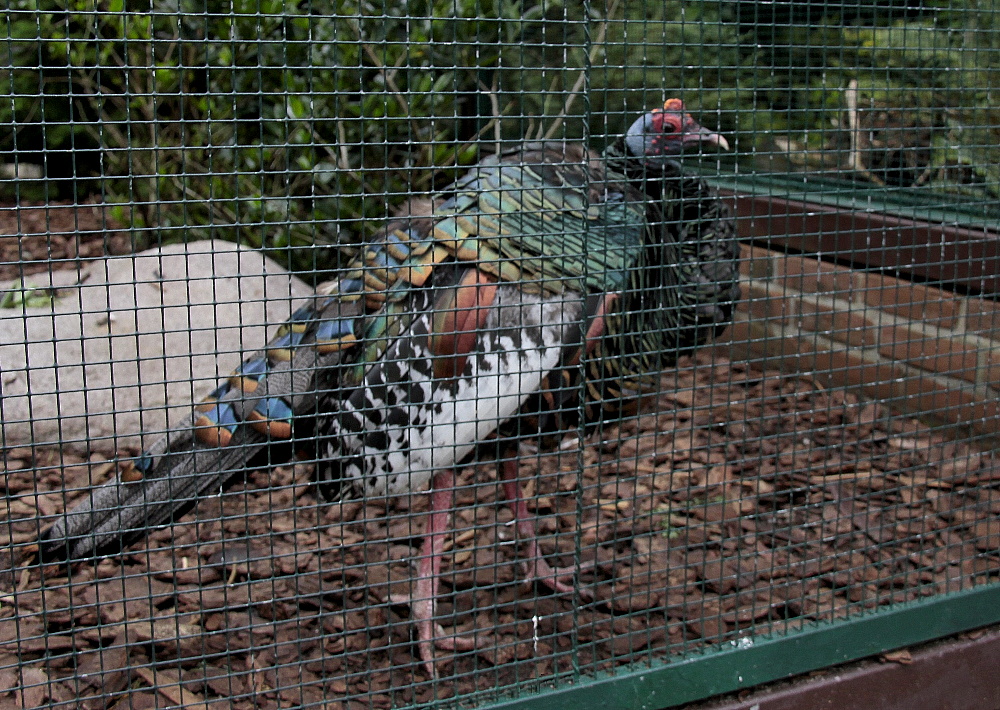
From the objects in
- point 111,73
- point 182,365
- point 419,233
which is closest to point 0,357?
point 182,365

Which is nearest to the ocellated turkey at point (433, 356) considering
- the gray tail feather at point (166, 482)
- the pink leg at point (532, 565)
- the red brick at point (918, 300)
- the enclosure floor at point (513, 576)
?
the gray tail feather at point (166, 482)

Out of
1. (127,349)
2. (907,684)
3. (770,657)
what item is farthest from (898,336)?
(127,349)

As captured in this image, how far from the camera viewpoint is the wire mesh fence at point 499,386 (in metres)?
2.07

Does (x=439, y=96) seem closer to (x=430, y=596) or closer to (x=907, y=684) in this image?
(x=430, y=596)

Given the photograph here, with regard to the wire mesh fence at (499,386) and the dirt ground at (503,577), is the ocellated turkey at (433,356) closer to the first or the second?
the wire mesh fence at (499,386)

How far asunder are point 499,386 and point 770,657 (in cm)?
100

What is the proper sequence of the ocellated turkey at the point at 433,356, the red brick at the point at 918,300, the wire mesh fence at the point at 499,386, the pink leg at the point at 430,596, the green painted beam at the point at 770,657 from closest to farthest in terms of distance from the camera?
the wire mesh fence at the point at 499,386
the green painted beam at the point at 770,657
the ocellated turkey at the point at 433,356
the pink leg at the point at 430,596
the red brick at the point at 918,300

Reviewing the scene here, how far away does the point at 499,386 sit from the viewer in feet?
8.14

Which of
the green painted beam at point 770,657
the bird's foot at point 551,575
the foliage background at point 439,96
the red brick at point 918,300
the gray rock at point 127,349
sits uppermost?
the foliage background at point 439,96

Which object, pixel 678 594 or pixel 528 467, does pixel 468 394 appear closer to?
pixel 678 594

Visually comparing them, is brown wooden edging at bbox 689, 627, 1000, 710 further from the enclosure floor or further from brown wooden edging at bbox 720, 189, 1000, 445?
brown wooden edging at bbox 720, 189, 1000, 445

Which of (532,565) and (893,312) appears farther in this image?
(893,312)

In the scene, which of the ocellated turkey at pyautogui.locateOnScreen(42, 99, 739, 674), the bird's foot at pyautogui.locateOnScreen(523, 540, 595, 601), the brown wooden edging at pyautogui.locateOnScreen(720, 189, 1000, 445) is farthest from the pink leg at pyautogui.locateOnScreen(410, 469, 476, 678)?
the brown wooden edging at pyautogui.locateOnScreen(720, 189, 1000, 445)

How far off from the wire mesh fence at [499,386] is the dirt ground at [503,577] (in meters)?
0.02
